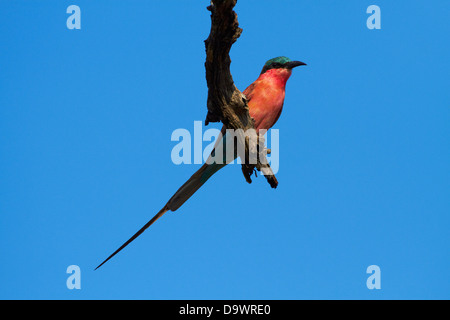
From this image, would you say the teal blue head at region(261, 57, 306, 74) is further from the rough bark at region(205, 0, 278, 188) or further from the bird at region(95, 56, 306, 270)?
the rough bark at region(205, 0, 278, 188)

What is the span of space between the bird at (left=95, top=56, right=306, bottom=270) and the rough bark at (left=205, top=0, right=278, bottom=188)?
347 mm

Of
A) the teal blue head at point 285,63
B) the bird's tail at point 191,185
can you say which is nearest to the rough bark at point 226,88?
the bird's tail at point 191,185

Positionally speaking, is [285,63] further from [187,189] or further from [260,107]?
[187,189]

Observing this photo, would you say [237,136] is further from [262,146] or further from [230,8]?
[230,8]

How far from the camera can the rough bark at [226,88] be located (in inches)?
128

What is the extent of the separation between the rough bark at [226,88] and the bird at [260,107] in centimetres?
35

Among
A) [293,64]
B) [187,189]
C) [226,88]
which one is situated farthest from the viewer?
[293,64]

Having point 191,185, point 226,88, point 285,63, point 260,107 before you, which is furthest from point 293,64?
point 191,185

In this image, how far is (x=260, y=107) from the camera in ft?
14.5

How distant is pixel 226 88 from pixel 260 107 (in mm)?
898

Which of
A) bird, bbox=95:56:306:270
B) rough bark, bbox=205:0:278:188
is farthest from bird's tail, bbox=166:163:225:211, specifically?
rough bark, bbox=205:0:278:188

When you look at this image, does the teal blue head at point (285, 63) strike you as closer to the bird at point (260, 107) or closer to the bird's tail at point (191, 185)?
the bird at point (260, 107)

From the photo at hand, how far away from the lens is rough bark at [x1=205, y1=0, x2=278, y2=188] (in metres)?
3.24

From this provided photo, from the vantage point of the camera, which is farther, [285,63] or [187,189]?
[285,63]
